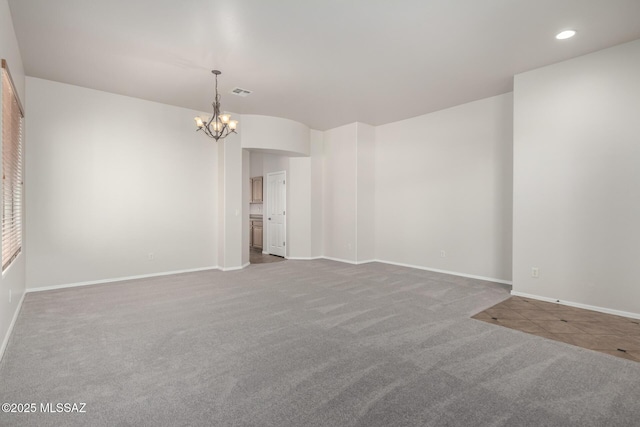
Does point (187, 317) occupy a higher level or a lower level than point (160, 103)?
lower

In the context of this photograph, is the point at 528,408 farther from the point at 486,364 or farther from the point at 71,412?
the point at 71,412

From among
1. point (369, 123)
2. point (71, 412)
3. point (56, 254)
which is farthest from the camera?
point (369, 123)

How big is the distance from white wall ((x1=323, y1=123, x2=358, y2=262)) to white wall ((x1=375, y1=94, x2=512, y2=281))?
25.6 inches

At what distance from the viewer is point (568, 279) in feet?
13.4

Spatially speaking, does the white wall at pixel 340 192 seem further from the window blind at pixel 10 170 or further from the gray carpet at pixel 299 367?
the window blind at pixel 10 170

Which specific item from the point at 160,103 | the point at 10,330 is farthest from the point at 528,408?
the point at 160,103

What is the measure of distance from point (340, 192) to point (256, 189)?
10.2ft

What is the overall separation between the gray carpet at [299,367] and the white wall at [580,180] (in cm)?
108

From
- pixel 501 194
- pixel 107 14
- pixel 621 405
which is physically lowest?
pixel 621 405

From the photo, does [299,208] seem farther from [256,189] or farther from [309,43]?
[309,43]

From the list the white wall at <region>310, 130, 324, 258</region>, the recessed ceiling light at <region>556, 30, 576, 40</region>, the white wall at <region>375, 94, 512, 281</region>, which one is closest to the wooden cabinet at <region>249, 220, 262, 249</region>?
the white wall at <region>310, 130, 324, 258</region>

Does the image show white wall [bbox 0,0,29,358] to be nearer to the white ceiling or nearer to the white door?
the white ceiling

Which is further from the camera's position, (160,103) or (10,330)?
(160,103)

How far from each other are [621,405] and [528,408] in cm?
62
